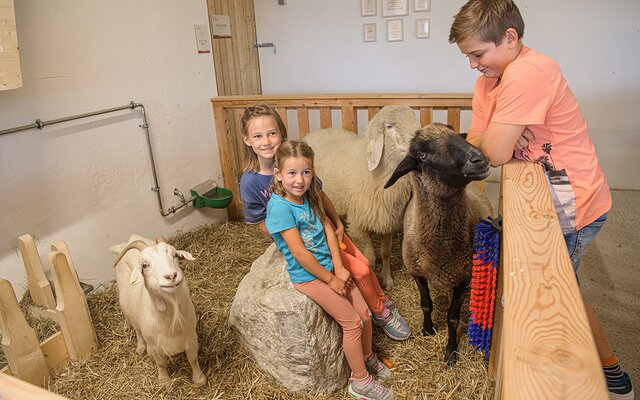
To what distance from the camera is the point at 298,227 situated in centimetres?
238

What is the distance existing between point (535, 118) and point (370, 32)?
191 inches

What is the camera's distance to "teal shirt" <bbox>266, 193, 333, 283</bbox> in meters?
2.29

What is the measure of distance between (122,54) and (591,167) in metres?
3.86

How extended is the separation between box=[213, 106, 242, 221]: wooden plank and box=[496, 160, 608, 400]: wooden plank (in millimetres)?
4048

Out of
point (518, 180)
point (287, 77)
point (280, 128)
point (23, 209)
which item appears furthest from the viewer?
point (287, 77)

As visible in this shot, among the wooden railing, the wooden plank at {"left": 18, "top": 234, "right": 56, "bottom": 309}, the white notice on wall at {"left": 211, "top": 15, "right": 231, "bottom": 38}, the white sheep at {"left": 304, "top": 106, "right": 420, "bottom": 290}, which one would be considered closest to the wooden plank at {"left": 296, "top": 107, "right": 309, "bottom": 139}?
the wooden railing

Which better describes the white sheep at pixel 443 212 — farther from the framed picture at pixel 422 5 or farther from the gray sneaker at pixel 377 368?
the framed picture at pixel 422 5

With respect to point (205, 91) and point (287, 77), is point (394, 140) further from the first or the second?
point (287, 77)

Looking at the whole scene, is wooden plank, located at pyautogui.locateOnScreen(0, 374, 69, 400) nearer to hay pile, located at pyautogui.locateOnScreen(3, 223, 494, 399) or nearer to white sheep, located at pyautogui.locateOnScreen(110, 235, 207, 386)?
white sheep, located at pyautogui.locateOnScreen(110, 235, 207, 386)

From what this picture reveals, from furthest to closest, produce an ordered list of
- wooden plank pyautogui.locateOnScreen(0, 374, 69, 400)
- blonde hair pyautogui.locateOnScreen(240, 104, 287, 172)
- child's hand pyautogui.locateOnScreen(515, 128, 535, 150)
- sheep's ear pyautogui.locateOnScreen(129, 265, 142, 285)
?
blonde hair pyautogui.locateOnScreen(240, 104, 287, 172) → sheep's ear pyautogui.locateOnScreen(129, 265, 142, 285) → child's hand pyautogui.locateOnScreen(515, 128, 535, 150) → wooden plank pyautogui.locateOnScreen(0, 374, 69, 400)

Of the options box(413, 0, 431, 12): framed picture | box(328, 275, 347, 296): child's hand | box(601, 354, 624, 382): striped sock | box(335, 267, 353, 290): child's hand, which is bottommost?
box(601, 354, 624, 382): striped sock

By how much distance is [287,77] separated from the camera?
6707 mm

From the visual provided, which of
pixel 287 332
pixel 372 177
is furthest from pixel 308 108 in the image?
pixel 287 332

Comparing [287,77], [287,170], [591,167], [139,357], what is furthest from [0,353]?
[287,77]
